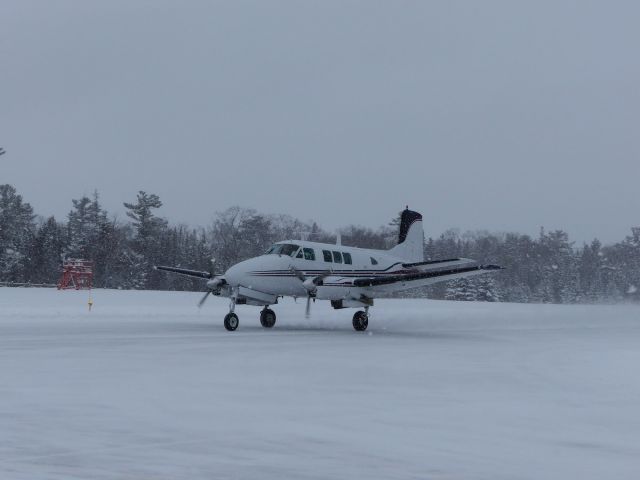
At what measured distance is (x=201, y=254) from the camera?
110750 mm

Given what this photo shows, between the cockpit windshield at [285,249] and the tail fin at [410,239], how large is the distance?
737cm

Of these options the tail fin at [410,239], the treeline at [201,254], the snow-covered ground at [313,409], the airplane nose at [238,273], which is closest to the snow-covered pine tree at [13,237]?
the treeline at [201,254]

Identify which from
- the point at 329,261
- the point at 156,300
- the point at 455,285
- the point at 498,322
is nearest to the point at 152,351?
the point at 329,261

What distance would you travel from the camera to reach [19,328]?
2775cm

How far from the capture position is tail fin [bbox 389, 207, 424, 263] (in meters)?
37.2

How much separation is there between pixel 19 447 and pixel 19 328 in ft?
69.9

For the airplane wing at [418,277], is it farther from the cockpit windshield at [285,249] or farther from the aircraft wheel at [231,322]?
the aircraft wheel at [231,322]

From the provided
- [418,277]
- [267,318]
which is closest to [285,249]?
[267,318]

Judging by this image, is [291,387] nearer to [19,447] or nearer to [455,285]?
[19,447]

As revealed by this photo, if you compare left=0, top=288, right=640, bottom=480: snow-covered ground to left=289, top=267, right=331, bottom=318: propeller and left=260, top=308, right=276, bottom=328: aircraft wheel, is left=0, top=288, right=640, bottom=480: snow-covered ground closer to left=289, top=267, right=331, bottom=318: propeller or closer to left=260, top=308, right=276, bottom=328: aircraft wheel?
left=289, top=267, right=331, bottom=318: propeller

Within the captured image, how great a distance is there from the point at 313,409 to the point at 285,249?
20.3 metres

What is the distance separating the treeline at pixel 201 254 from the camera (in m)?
99.0

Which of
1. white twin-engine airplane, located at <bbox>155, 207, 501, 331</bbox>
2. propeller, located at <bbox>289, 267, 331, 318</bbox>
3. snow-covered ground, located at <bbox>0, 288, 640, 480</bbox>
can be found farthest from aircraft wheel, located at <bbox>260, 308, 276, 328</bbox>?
snow-covered ground, located at <bbox>0, 288, 640, 480</bbox>

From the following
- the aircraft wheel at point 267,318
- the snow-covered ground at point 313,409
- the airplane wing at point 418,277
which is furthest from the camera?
the aircraft wheel at point 267,318
